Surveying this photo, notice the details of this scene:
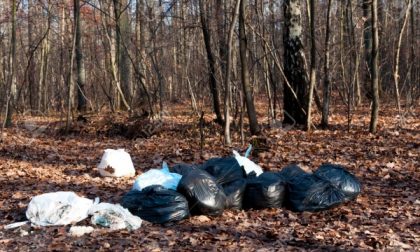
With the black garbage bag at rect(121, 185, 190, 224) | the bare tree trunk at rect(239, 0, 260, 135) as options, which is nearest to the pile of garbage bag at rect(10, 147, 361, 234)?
the black garbage bag at rect(121, 185, 190, 224)

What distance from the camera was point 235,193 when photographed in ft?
17.3

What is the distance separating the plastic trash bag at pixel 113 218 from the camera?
464 centimetres

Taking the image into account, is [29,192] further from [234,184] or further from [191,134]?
[191,134]

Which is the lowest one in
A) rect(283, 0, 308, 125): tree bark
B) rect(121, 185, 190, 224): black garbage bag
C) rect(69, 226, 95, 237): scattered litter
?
rect(69, 226, 95, 237): scattered litter

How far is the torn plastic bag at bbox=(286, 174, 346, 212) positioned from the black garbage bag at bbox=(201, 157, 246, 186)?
613 millimetres

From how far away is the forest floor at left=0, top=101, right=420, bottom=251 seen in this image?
432 centimetres

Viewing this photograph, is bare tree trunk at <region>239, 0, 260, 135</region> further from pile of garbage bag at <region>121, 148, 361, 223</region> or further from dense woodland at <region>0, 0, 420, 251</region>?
pile of garbage bag at <region>121, 148, 361, 223</region>

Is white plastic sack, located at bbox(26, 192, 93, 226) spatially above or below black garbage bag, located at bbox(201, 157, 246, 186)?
below

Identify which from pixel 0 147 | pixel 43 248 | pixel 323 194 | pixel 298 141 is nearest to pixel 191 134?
pixel 298 141

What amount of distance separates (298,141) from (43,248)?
5.45 meters

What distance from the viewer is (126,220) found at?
468cm

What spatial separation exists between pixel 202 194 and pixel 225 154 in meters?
3.01

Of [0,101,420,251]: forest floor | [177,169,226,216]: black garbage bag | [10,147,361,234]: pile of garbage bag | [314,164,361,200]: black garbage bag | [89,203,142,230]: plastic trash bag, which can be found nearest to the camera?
[0,101,420,251]: forest floor

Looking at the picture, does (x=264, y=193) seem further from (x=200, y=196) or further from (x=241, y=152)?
(x=241, y=152)
